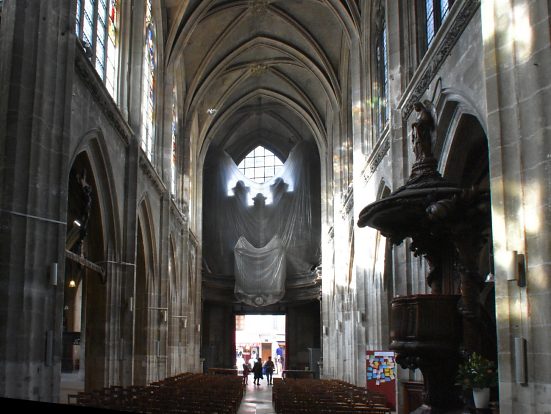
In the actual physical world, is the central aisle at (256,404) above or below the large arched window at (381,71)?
below

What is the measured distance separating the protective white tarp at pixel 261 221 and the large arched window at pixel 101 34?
23.7m

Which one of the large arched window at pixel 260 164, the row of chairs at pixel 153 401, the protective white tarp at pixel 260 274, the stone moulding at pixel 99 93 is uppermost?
A: the large arched window at pixel 260 164

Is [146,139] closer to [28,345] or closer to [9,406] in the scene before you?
[28,345]

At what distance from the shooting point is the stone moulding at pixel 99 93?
14.3 metres

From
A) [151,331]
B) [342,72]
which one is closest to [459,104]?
[151,331]

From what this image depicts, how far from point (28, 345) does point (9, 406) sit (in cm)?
1010

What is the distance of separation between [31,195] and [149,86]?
46.1ft

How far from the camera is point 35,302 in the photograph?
11.1m

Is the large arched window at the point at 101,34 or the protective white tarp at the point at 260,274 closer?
the large arched window at the point at 101,34

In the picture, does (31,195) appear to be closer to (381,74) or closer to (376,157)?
(376,157)

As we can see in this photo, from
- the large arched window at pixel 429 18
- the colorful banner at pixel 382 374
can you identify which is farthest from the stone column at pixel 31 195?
the colorful banner at pixel 382 374

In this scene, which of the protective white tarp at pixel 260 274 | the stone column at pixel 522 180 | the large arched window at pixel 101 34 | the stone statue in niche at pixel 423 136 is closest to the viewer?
the stone column at pixel 522 180

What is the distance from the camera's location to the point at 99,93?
52.5 ft

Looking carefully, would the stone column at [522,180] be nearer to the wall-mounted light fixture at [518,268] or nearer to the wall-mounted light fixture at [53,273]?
the wall-mounted light fixture at [518,268]
